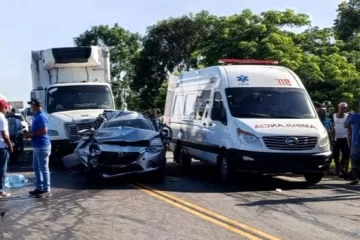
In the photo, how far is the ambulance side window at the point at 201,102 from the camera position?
1516 cm

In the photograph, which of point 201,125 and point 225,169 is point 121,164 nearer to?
point 225,169

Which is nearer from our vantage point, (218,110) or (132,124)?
(218,110)

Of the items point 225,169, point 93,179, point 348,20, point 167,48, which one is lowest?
point 93,179

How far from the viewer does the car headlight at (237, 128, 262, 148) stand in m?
12.8

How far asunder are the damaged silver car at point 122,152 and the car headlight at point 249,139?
6.52 feet

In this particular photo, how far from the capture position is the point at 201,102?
1562 centimetres

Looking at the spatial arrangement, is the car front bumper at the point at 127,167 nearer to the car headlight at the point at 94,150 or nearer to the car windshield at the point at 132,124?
the car headlight at the point at 94,150

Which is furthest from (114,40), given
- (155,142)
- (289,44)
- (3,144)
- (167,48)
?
(3,144)

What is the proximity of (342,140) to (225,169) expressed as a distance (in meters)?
3.33

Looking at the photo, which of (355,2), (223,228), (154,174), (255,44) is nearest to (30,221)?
(223,228)

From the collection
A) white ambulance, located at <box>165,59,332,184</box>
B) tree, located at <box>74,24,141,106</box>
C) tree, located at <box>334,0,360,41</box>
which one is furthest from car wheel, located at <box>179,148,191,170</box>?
tree, located at <box>74,24,141,106</box>

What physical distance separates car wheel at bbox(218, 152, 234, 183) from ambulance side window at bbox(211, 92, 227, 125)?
2.46 feet

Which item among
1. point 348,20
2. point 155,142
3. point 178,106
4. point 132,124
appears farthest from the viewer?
point 348,20

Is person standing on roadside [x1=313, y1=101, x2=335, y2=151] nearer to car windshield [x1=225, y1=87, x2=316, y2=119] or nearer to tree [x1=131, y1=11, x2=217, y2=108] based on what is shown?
car windshield [x1=225, y1=87, x2=316, y2=119]
